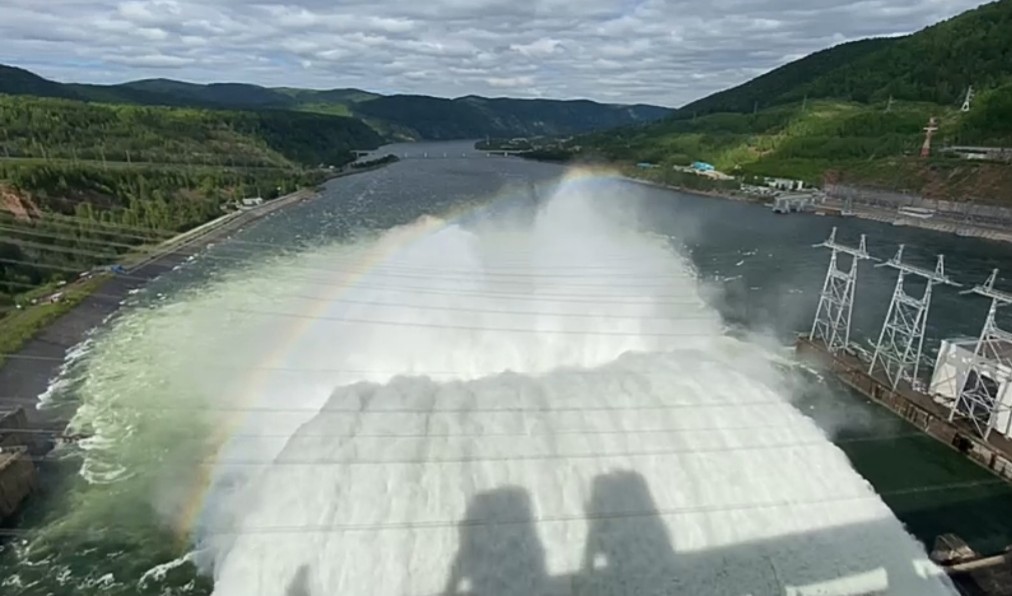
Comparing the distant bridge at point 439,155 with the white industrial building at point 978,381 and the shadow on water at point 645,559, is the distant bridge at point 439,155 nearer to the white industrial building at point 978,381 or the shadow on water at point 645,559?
the white industrial building at point 978,381

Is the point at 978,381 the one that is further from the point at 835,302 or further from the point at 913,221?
the point at 913,221

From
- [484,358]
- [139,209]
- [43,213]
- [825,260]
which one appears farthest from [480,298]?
[139,209]

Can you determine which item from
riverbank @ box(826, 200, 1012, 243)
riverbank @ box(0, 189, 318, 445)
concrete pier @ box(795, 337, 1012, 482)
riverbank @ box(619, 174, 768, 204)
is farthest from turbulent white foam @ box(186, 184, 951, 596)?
riverbank @ box(619, 174, 768, 204)

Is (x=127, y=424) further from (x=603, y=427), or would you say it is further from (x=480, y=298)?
(x=603, y=427)

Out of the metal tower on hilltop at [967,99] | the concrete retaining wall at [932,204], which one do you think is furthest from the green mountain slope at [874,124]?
the concrete retaining wall at [932,204]

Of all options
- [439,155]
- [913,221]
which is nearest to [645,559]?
[913,221]

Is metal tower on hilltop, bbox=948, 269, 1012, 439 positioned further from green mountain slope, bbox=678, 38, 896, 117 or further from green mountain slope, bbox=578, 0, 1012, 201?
green mountain slope, bbox=678, 38, 896, 117

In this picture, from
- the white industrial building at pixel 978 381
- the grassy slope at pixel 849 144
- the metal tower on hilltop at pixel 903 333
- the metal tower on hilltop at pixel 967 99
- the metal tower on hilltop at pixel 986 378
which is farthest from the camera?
the metal tower on hilltop at pixel 967 99
